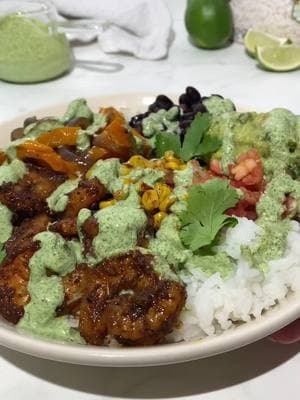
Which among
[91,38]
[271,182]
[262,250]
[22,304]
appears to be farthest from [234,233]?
[91,38]

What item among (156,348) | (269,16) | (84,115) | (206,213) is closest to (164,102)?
(84,115)

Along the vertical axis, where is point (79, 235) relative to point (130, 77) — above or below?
above

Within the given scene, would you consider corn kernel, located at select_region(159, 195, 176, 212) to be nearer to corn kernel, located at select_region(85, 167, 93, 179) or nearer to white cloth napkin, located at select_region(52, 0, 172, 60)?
corn kernel, located at select_region(85, 167, 93, 179)

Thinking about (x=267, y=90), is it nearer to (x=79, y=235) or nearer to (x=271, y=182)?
(x=271, y=182)

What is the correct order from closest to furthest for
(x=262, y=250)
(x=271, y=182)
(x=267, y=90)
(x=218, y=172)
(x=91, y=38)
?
1. (x=262, y=250)
2. (x=271, y=182)
3. (x=218, y=172)
4. (x=267, y=90)
5. (x=91, y=38)

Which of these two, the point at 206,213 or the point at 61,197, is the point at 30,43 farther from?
the point at 206,213

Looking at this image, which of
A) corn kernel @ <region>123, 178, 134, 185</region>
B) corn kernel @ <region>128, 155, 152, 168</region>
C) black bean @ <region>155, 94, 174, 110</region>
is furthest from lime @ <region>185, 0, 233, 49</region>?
corn kernel @ <region>123, 178, 134, 185</region>
